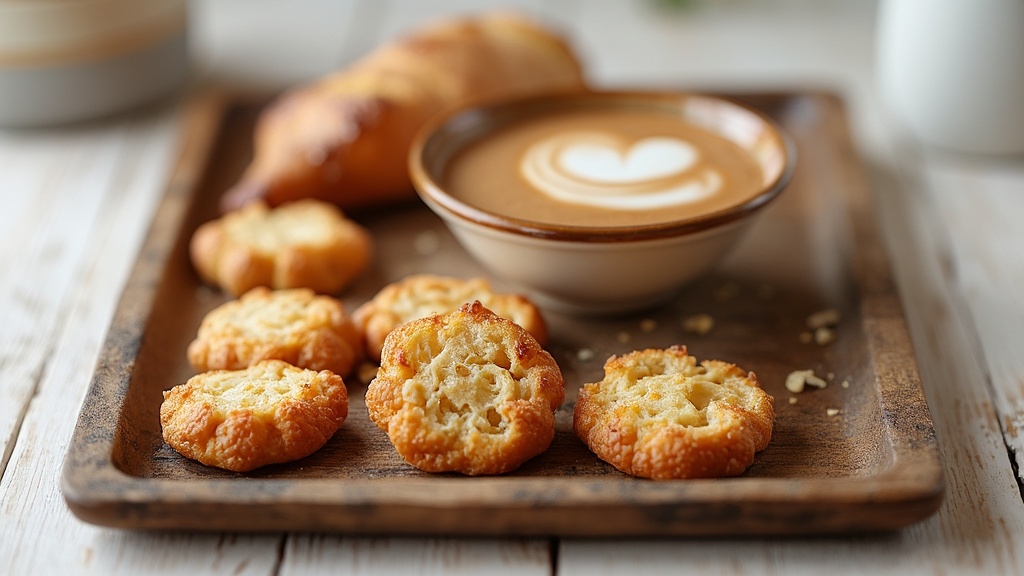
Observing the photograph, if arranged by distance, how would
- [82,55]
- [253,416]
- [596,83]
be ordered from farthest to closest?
[596,83]
[82,55]
[253,416]

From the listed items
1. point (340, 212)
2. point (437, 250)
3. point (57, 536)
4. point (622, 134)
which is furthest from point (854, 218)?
point (57, 536)

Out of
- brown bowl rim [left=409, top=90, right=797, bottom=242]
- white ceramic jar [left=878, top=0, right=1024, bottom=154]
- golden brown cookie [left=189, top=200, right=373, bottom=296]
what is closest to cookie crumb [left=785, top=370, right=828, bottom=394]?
brown bowl rim [left=409, top=90, right=797, bottom=242]

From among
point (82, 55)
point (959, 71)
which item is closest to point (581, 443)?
point (959, 71)

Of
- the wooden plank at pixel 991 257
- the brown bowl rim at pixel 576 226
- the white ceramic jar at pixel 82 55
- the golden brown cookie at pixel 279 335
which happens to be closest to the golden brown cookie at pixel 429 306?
the golden brown cookie at pixel 279 335

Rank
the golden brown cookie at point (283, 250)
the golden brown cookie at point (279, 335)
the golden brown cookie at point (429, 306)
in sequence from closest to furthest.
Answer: the golden brown cookie at point (279, 335), the golden brown cookie at point (429, 306), the golden brown cookie at point (283, 250)

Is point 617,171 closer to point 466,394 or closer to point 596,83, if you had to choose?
point 466,394

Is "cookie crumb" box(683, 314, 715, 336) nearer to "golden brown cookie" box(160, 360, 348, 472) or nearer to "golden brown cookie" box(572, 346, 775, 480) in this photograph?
"golden brown cookie" box(572, 346, 775, 480)

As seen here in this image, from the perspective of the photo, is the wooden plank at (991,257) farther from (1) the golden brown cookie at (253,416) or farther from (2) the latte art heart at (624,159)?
(1) the golden brown cookie at (253,416)
